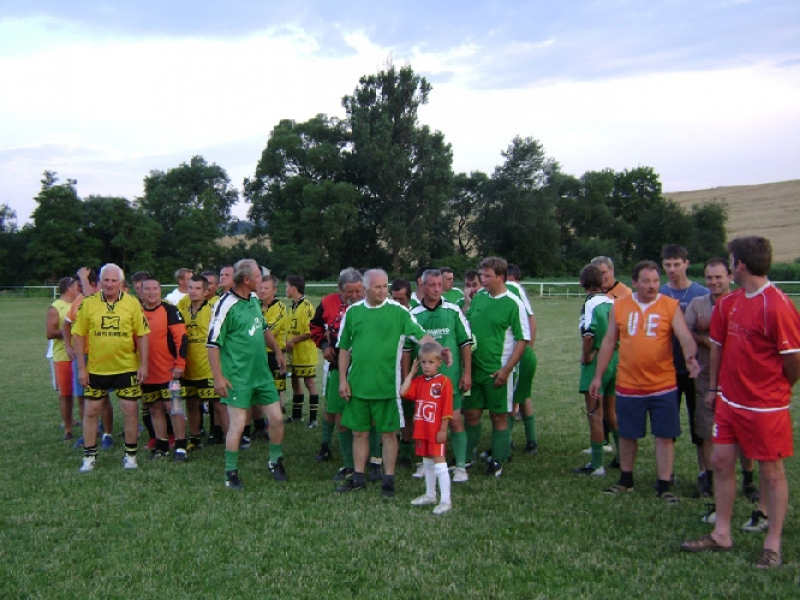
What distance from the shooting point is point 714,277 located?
571 cm

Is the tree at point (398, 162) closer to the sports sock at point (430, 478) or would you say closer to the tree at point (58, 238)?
the tree at point (58, 238)

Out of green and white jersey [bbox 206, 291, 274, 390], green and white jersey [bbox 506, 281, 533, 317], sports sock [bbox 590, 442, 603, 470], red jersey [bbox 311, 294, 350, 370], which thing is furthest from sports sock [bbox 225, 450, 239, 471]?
sports sock [bbox 590, 442, 603, 470]

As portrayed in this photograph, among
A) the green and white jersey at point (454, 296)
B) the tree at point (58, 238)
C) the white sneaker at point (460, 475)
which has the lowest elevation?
the white sneaker at point (460, 475)

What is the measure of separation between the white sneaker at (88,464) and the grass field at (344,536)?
0.40 feet

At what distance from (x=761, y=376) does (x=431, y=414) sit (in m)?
2.49

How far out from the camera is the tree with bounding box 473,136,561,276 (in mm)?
56844

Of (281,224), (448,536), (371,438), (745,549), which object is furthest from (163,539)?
(281,224)

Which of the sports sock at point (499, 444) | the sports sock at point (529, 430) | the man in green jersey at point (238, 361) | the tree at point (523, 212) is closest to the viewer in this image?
the man in green jersey at point (238, 361)

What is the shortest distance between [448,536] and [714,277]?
3.02 m

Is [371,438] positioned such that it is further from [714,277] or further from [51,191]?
[51,191]

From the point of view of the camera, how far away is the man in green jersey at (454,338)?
6480 millimetres

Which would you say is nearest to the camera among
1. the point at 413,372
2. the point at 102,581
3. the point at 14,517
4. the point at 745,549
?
the point at 102,581

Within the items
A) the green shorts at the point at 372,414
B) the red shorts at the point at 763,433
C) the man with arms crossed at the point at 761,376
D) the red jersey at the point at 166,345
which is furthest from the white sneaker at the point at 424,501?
the red jersey at the point at 166,345

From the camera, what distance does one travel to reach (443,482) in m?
5.63
